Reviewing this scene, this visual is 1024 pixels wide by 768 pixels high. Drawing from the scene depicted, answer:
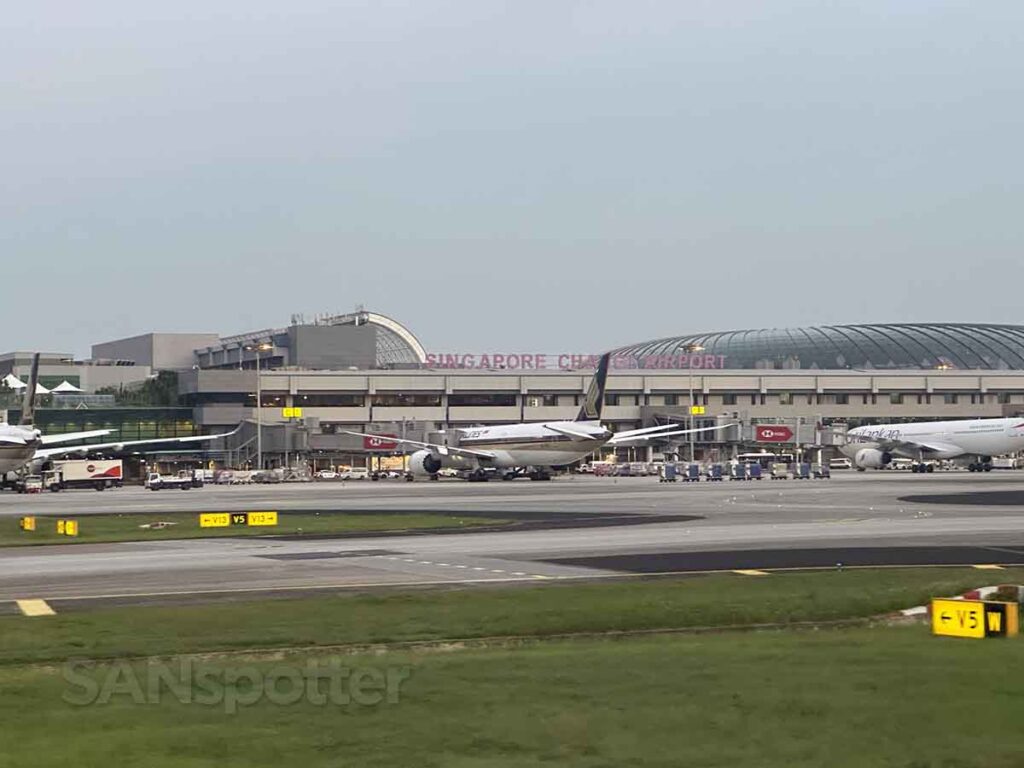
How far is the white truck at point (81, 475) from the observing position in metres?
131

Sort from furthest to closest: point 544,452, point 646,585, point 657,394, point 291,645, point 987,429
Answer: point 657,394, point 987,429, point 544,452, point 646,585, point 291,645

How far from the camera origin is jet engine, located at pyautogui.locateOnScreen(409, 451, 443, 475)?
13612 cm

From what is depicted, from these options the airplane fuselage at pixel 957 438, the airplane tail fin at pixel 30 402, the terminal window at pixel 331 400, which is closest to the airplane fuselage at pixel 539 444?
the airplane fuselage at pixel 957 438

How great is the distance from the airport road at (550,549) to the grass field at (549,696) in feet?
25.5

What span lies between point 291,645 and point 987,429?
418 feet

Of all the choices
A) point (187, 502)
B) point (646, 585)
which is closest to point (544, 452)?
point (187, 502)

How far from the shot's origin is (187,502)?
310 feet

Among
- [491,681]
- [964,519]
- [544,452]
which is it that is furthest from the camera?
[544,452]

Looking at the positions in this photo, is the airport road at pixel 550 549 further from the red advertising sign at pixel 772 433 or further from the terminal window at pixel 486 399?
the terminal window at pixel 486 399

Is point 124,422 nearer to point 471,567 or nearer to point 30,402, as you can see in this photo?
point 30,402

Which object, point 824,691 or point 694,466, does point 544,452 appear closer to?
point 694,466

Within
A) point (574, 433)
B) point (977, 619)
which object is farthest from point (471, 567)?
point (574, 433)

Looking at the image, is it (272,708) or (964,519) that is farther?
(964,519)

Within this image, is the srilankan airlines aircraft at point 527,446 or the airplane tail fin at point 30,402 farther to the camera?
the srilankan airlines aircraft at point 527,446
